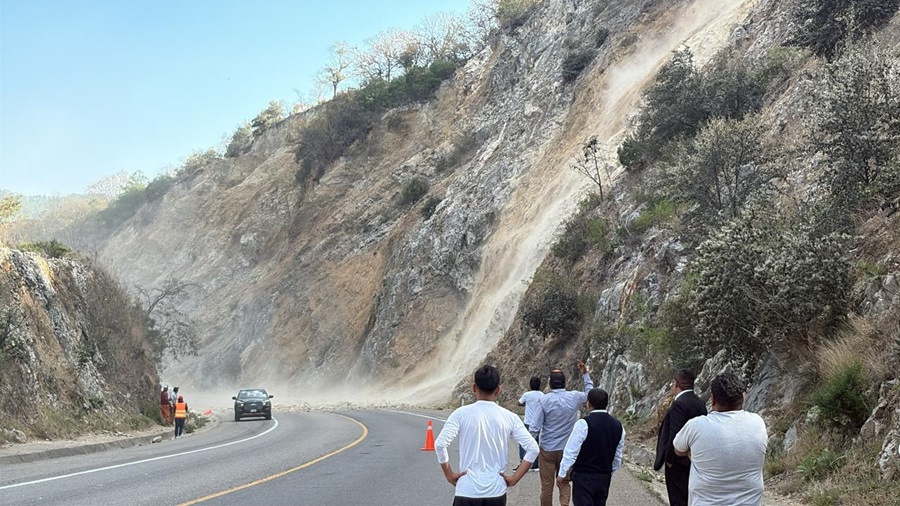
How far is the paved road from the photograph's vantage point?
9.60 metres

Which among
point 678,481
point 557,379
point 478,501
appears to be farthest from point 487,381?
point 557,379

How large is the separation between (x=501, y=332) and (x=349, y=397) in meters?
12.7

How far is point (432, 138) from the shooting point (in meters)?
62.1

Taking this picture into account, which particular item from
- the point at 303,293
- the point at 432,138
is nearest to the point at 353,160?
the point at 432,138

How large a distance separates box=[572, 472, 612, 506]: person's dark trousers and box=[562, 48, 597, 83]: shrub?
4597 centimetres

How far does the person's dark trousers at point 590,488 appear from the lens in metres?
6.79

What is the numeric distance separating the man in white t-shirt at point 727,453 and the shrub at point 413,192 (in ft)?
169

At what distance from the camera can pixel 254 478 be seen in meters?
11.6

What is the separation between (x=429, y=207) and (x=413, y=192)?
4.35 metres

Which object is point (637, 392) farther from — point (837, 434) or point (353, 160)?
point (353, 160)

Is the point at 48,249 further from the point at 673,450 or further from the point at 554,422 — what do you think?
the point at 673,450

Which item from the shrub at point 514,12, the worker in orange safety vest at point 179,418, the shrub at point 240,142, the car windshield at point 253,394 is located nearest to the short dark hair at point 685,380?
the worker in orange safety vest at point 179,418

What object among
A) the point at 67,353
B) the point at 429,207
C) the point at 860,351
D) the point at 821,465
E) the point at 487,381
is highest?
the point at 67,353

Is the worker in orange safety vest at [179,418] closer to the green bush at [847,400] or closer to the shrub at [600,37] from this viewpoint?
the green bush at [847,400]
